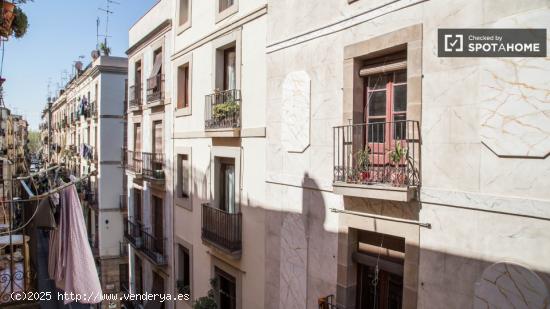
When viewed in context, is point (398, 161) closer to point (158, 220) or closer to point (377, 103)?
point (377, 103)

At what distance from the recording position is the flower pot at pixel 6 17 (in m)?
6.14

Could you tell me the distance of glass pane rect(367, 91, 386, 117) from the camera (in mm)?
6543

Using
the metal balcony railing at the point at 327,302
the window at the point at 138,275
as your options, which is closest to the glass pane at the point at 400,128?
the metal balcony railing at the point at 327,302

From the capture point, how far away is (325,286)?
7352 mm

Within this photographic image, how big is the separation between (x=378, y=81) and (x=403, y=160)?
1.50 m

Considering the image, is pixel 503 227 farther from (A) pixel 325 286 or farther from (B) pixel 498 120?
(A) pixel 325 286

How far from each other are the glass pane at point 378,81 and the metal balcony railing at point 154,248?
412 inches

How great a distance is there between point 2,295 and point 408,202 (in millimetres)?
6187

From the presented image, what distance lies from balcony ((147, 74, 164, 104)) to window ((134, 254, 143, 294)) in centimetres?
794

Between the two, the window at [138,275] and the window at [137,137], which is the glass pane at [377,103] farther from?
the window at [138,275]

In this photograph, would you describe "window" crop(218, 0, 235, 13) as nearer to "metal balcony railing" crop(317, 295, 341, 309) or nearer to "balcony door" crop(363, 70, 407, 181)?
"balcony door" crop(363, 70, 407, 181)

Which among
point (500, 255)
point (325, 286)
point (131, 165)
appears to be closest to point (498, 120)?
point (500, 255)

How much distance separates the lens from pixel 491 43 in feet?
15.8

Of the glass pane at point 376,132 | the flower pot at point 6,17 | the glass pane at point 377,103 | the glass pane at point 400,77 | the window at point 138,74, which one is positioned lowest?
the glass pane at point 376,132
